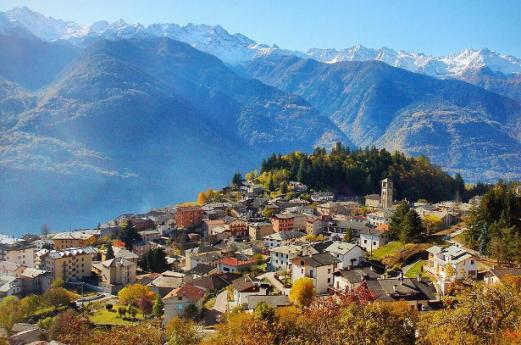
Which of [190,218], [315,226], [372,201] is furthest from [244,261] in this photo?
[372,201]

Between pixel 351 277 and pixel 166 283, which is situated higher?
pixel 351 277

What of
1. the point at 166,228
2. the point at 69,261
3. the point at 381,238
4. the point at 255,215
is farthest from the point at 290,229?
the point at 69,261

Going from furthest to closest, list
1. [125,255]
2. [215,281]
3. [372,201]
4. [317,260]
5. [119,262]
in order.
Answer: [372,201], [125,255], [119,262], [215,281], [317,260]

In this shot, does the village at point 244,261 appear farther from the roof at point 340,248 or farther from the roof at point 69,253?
the roof at point 69,253

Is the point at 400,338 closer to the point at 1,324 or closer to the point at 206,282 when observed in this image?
the point at 206,282

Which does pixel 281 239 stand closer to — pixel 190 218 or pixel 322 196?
pixel 190 218
